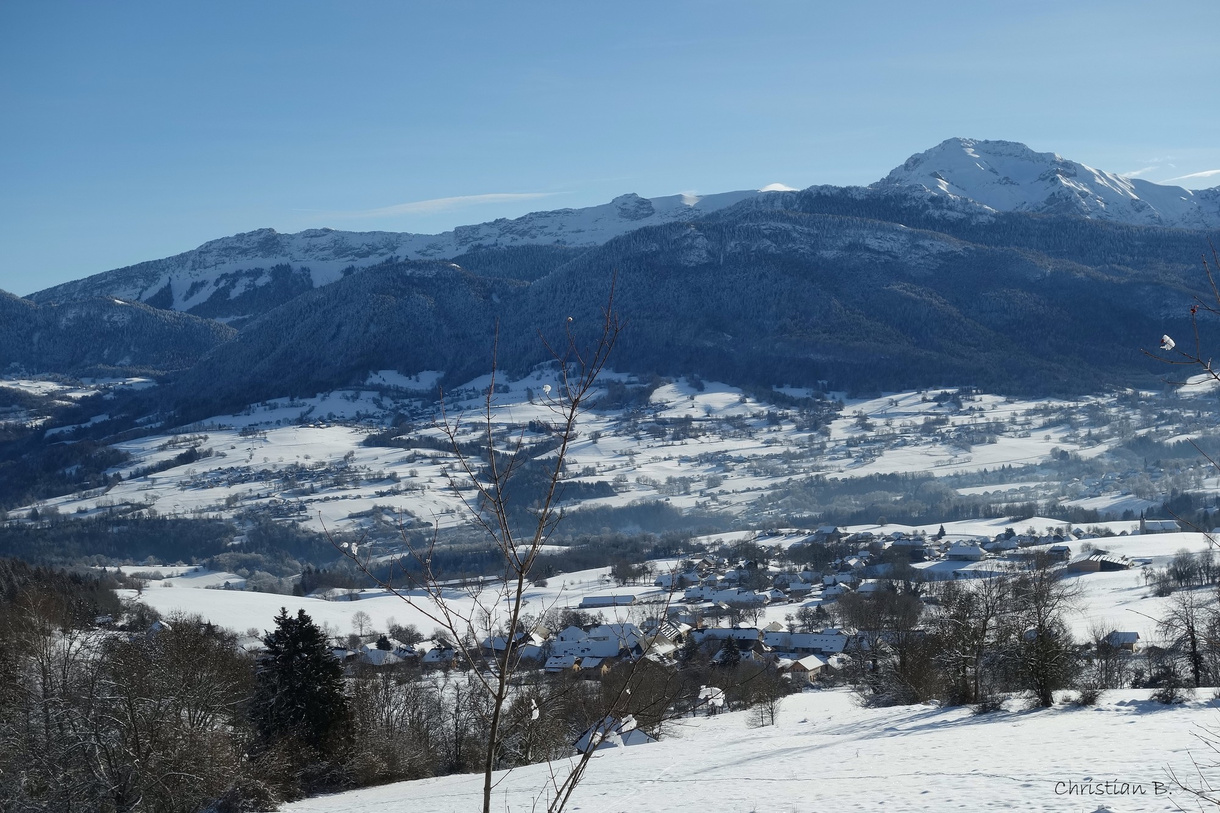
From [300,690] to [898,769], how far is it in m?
13.7

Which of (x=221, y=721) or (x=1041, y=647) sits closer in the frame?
(x=1041, y=647)

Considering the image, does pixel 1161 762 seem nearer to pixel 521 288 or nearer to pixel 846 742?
pixel 846 742

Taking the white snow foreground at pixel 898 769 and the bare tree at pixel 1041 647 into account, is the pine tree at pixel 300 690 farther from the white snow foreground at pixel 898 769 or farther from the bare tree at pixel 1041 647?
the bare tree at pixel 1041 647

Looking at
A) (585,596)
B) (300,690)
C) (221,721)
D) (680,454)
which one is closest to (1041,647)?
(300,690)

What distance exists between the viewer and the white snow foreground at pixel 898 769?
10555mm

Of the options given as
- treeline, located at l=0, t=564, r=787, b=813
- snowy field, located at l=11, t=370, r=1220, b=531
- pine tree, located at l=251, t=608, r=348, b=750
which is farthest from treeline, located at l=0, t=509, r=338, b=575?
pine tree, located at l=251, t=608, r=348, b=750

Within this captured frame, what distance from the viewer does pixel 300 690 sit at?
823 inches

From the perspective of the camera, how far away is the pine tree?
68.0ft

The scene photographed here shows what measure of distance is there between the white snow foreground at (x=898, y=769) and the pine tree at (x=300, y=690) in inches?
70.3

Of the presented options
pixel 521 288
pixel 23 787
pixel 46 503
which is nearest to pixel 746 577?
pixel 23 787

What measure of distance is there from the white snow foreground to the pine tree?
179cm

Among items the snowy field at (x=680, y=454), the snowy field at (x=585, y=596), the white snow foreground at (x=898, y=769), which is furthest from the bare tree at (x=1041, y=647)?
the snowy field at (x=680, y=454)

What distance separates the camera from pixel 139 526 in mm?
87812

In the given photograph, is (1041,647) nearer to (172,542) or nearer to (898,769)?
(898,769)
